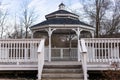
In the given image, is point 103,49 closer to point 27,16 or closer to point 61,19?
point 61,19

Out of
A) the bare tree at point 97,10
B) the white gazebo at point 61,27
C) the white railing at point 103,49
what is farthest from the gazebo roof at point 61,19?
the bare tree at point 97,10

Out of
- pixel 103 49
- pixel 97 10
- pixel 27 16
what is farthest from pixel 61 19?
pixel 27 16

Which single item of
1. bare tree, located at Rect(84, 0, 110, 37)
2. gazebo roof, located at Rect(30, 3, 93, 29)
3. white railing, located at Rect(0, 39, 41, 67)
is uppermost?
bare tree, located at Rect(84, 0, 110, 37)

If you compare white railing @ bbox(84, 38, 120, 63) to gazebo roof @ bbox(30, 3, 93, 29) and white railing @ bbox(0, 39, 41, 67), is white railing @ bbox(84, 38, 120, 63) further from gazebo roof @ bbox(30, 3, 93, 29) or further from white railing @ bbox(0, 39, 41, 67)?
gazebo roof @ bbox(30, 3, 93, 29)

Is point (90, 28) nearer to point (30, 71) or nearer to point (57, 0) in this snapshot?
point (30, 71)

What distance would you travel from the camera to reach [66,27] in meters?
15.5

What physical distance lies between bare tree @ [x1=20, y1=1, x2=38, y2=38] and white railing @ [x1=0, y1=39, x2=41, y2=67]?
2357 centimetres

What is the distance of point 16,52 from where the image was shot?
12.3 metres

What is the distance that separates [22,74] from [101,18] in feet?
52.0

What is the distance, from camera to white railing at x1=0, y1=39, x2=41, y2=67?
12203mm

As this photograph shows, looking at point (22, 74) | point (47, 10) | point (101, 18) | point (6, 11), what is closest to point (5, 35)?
point (6, 11)

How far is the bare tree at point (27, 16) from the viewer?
37.8m

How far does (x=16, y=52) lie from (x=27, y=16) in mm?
27493

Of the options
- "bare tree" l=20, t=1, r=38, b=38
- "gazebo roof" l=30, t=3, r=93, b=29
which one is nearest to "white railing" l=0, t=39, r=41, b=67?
"gazebo roof" l=30, t=3, r=93, b=29
